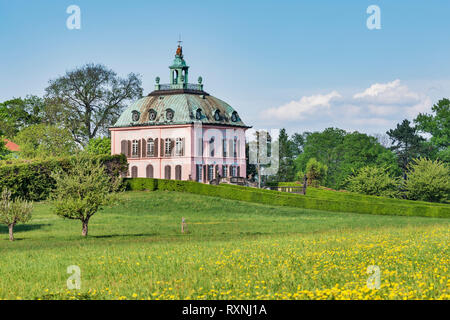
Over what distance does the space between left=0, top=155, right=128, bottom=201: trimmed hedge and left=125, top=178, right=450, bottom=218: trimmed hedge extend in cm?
849

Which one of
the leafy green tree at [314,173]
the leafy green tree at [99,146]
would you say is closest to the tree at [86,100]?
the leafy green tree at [99,146]

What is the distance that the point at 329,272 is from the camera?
16.9 m

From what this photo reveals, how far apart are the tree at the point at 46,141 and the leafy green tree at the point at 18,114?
12710mm

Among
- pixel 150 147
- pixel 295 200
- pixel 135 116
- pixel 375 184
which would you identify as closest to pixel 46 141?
pixel 135 116

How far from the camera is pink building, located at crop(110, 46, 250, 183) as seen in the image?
254 feet

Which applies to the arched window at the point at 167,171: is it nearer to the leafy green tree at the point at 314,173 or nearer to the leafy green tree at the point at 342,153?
the leafy green tree at the point at 314,173

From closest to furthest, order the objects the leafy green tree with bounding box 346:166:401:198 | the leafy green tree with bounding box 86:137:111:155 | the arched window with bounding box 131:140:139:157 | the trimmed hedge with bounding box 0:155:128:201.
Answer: the trimmed hedge with bounding box 0:155:128:201 → the leafy green tree with bounding box 346:166:401:198 → the arched window with bounding box 131:140:139:157 → the leafy green tree with bounding box 86:137:111:155

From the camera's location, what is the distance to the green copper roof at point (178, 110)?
3088 inches

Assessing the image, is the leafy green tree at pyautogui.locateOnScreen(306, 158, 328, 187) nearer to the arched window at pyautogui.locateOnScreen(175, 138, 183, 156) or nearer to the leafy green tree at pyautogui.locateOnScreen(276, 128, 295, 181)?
→ the leafy green tree at pyautogui.locateOnScreen(276, 128, 295, 181)

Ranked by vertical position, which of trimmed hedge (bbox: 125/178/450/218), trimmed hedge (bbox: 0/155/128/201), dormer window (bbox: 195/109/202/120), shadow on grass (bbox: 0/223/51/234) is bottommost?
shadow on grass (bbox: 0/223/51/234)

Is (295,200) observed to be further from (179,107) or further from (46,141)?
(46,141)

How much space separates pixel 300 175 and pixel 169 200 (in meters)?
49.8

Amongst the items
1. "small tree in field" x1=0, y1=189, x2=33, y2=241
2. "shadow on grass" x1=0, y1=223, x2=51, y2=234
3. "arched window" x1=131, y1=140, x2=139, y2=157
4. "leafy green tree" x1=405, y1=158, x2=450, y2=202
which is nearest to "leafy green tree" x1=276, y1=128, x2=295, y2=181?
"arched window" x1=131, y1=140, x2=139, y2=157
